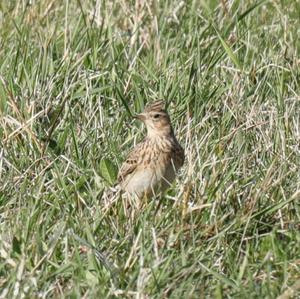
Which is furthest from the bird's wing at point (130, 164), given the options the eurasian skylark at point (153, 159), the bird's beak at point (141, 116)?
the bird's beak at point (141, 116)

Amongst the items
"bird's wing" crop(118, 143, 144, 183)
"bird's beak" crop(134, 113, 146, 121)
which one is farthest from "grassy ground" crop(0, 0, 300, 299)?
"bird's beak" crop(134, 113, 146, 121)

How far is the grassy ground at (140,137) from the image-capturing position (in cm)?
516

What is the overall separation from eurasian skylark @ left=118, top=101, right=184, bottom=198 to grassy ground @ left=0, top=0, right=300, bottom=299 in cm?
10

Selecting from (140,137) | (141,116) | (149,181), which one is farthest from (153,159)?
(140,137)

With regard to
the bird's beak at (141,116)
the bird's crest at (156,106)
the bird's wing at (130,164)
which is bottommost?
the bird's wing at (130,164)

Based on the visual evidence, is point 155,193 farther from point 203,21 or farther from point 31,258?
point 203,21

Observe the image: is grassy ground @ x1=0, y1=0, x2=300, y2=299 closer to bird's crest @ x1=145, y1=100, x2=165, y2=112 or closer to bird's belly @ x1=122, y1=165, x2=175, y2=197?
bird's belly @ x1=122, y1=165, x2=175, y2=197

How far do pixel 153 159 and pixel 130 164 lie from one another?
0.42 feet

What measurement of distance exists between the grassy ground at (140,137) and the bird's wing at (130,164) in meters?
0.08

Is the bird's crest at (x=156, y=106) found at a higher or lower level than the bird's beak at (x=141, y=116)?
higher

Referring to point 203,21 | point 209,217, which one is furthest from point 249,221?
point 203,21

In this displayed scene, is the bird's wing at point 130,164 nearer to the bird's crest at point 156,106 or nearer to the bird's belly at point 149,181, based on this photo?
the bird's belly at point 149,181

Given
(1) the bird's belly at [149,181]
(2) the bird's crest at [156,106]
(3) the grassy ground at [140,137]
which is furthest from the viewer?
(2) the bird's crest at [156,106]

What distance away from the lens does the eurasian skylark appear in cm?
634
